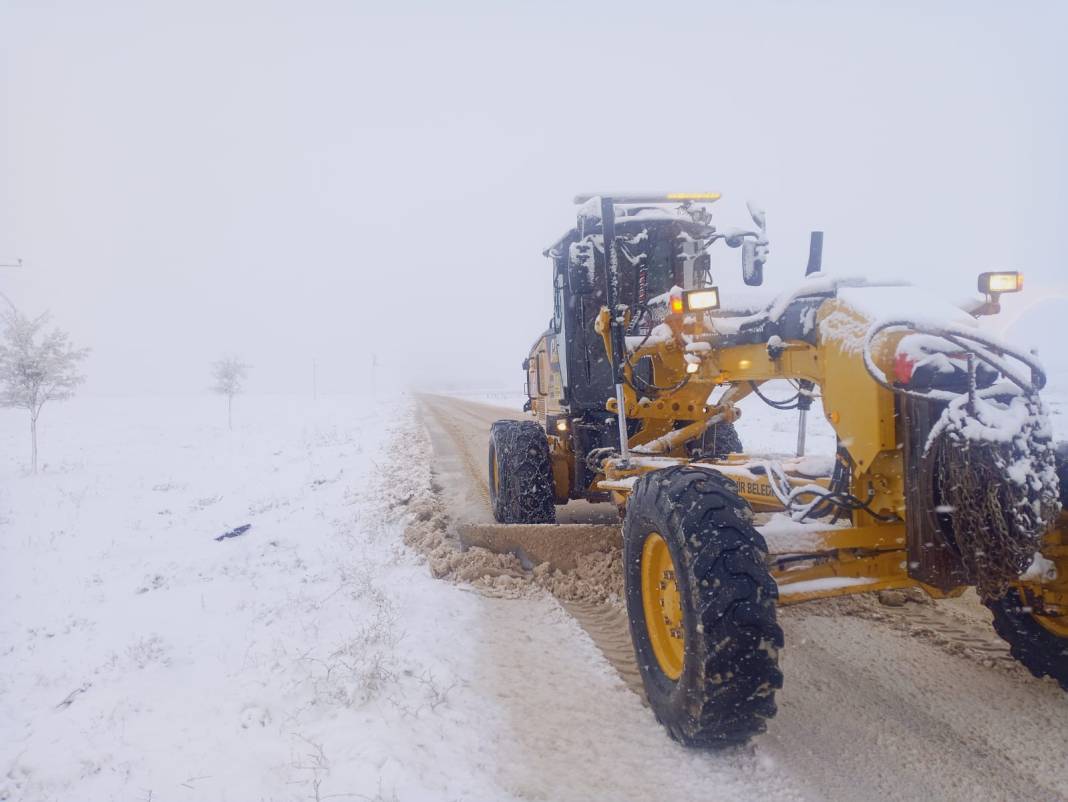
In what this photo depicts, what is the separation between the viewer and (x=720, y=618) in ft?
7.86

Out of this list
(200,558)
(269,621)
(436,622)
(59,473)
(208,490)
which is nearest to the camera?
(436,622)

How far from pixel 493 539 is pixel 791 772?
10.7 ft

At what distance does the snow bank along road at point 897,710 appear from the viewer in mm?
2510

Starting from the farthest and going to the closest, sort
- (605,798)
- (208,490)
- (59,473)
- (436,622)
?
(59,473) < (208,490) < (436,622) < (605,798)

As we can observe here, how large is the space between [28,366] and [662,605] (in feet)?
65.9

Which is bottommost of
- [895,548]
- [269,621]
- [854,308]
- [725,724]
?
[269,621]

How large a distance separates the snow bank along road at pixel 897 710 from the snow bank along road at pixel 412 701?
0.5 inches

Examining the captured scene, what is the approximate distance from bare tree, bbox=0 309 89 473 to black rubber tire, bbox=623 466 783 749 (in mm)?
19404

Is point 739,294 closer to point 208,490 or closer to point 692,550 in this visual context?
point 692,550

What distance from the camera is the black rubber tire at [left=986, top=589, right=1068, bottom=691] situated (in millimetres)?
3016

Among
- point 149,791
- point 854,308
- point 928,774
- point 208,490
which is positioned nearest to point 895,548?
point 928,774

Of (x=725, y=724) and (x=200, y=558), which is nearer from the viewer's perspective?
(x=725, y=724)

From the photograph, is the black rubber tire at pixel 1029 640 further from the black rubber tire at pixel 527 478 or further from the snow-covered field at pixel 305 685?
the black rubber tire at pixel 527 478

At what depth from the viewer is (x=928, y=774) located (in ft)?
8.31
